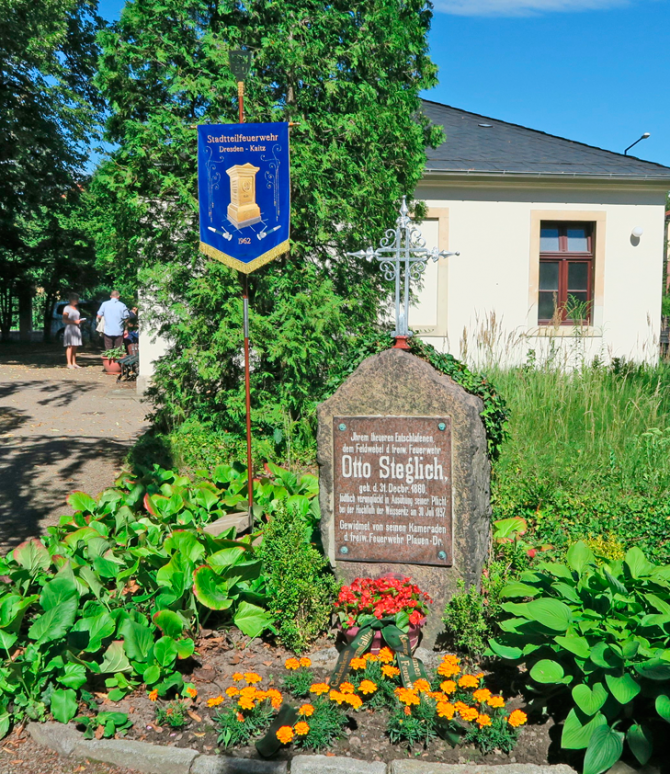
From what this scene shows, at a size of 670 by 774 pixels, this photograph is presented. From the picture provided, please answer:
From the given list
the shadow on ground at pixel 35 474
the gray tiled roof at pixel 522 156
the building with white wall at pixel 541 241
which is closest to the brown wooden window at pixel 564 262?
the building with white wall at pixel 541 241

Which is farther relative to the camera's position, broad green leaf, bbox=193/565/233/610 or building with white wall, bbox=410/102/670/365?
building with white wall, bbox=410/102/670/365

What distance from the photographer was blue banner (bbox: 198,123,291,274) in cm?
482

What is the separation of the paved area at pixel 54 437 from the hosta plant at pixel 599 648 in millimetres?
3590

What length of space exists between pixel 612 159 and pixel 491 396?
429 inches

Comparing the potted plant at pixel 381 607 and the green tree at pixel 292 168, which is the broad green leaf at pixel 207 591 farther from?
the green tree at pixel 292 168

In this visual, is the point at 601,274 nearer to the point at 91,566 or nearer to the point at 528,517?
the point at 528,517

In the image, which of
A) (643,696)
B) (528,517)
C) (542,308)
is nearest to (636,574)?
(643,696)

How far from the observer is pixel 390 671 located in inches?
124

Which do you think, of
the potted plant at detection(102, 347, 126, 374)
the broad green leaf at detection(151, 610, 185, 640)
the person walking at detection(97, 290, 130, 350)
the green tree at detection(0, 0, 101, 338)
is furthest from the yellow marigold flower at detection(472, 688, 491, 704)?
the green tree at detection(0, 0, 101, 338)

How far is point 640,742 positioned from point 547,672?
384 mm

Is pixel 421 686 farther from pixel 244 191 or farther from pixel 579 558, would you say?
pixel 244 191

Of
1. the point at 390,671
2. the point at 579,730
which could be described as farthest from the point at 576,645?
the point at 390,671

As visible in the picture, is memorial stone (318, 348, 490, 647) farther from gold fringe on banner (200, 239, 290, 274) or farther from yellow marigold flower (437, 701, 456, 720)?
gold fringe on banner (200, 239, 290, 274)

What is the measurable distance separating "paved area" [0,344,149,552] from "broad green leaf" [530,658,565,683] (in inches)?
144
